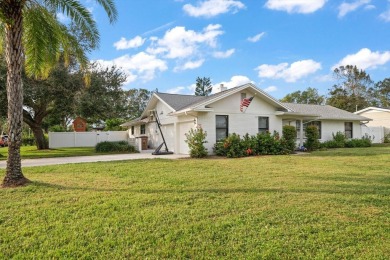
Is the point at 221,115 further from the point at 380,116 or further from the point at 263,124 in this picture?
the point at 380,116

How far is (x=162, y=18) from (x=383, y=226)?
12.8 metres

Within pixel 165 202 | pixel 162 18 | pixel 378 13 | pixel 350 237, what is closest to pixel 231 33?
pixel 162 18

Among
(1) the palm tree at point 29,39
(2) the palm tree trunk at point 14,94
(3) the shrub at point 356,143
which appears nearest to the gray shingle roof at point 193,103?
(3) the shrub at point 356,143

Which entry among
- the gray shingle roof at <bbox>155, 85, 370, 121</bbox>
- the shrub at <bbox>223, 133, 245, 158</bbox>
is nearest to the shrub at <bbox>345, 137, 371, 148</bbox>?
the gray shingle roof at <bbox>155, 85, 370, 121</bbox>

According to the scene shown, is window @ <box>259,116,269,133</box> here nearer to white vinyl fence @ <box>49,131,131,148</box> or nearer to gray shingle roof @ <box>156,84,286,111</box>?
gray shingle roof @ <box>156,84,286,111</box>

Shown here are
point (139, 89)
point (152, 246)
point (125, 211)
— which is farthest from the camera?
point (139, 89)

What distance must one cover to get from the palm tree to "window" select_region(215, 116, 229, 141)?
26.9ft

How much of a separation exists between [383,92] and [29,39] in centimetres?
6366

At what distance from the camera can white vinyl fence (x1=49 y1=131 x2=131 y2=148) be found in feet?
87.8

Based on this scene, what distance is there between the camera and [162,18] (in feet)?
45.9

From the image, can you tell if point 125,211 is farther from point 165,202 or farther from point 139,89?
point 139,89

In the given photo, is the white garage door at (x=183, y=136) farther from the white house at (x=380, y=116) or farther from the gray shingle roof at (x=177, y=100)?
the white house at (x=380, y=116)

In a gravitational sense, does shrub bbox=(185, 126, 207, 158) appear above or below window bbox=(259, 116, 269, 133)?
below

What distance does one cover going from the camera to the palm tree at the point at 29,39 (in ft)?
23.9
